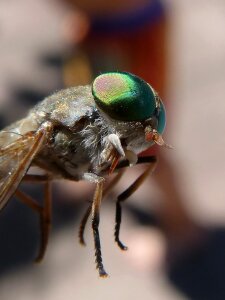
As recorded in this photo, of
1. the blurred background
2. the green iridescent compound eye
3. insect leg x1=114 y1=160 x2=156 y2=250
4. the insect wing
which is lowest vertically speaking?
the blurred background

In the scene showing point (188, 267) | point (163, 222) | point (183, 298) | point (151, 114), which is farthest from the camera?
point (163, 222)

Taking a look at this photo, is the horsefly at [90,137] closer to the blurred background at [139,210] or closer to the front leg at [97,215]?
the front leg at [97,215]

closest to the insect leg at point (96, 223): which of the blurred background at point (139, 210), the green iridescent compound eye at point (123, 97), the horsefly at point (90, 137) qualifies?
the horsefly at point (90, 137)

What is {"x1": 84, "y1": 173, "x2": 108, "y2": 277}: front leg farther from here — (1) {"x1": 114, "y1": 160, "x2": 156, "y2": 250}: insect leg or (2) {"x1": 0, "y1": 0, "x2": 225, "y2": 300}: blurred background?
(2) {"x1": 0, "y1": 0, "x2": 225, "y2": 300}: blurred background

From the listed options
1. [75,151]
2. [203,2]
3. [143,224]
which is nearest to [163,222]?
[143,224]

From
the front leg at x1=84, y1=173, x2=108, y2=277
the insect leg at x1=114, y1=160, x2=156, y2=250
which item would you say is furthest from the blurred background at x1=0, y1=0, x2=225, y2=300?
the front leg at x1=84, y1=173, x2=108, y2=277

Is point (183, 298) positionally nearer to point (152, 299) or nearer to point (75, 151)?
point (152, 299)
